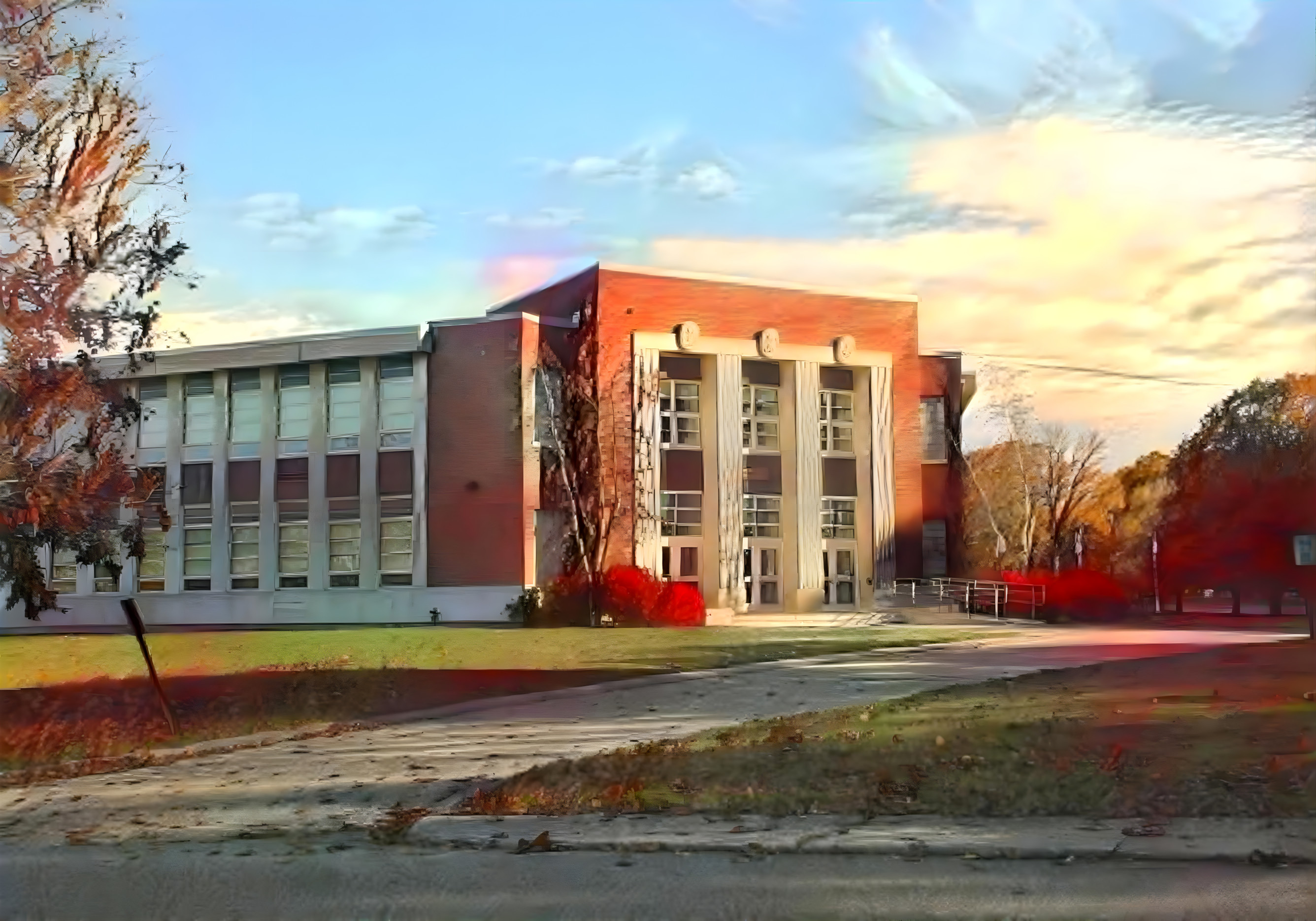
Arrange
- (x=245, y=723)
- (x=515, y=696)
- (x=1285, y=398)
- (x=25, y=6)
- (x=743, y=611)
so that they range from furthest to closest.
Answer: (x=743, y=611), (x=515, y=696), (x=245, y=723), (x=25, y=6), (x=1285, y=398)

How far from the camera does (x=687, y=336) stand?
16797 millimetres

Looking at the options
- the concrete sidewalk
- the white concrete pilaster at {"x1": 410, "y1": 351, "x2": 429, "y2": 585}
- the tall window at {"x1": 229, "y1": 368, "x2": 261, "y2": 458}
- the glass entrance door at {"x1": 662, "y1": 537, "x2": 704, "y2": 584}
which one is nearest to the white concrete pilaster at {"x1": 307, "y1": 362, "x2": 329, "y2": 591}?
the tall window at {"x1": 229, "y1": 368, "x2": 261, "y2": 458}

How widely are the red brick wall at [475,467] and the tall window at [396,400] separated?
0.31 m

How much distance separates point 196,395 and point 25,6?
13.7 feet

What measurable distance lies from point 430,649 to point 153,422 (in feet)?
14.4

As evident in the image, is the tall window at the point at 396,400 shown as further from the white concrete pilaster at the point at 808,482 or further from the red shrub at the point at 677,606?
the white concrete pilaster at the point at 808,482

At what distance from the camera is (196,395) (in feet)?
46.1

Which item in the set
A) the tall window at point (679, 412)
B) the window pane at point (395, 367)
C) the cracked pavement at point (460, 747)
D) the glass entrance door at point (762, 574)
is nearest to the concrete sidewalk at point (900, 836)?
the cracked pavement at point (460, 747)

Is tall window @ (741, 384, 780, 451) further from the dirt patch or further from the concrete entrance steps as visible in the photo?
the dirt patch

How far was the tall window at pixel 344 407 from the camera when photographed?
584 inches

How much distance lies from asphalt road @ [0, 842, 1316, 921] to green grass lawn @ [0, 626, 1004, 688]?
7.45 meters

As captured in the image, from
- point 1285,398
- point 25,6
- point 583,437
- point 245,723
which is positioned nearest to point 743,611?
point 583,437

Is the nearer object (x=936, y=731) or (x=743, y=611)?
(x=936, y=731)

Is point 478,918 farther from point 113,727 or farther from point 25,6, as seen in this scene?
point 25,6
